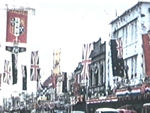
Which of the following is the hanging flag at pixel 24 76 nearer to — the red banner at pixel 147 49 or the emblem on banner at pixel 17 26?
the emblem on banner at pixel 17 26

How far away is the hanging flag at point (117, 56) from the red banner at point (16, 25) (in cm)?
949

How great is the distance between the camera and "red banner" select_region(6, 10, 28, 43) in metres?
43.8

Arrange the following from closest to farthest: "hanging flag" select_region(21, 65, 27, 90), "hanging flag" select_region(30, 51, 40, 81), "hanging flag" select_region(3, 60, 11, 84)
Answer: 1. "hanging flag" select_region(3, 60, 11, 84)
2. "hanging flag" select_region(30, 51, 40, 81)
3. "hanging flag" select_region(21, 65, 27, 90)

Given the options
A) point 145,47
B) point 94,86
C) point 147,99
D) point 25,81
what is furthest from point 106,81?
point 145,47

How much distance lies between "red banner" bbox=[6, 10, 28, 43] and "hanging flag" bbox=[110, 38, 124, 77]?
374 inches

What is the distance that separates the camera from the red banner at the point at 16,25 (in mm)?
43812

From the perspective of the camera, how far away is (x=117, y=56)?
51375 mm

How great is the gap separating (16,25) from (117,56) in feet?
37.6

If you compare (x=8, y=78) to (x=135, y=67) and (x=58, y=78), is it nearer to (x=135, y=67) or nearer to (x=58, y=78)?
(x=135, y=67)

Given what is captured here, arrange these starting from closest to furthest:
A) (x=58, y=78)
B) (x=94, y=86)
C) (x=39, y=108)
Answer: (x=94, y=86), (x=58, y=78), (x=39, y=108)

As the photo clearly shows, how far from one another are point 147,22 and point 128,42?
166 inches

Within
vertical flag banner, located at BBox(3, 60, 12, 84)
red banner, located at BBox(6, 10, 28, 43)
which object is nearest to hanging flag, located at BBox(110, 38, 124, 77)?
red banner, located at BBox(6, 10, 28, 43)

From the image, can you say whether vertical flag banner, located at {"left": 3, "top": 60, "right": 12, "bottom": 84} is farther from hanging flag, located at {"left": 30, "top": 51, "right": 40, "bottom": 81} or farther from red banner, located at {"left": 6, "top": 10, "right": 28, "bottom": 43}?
red banner, located at {"left": 6, "top": 10, "right": 28, "bottom": 43}

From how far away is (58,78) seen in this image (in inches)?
3285
